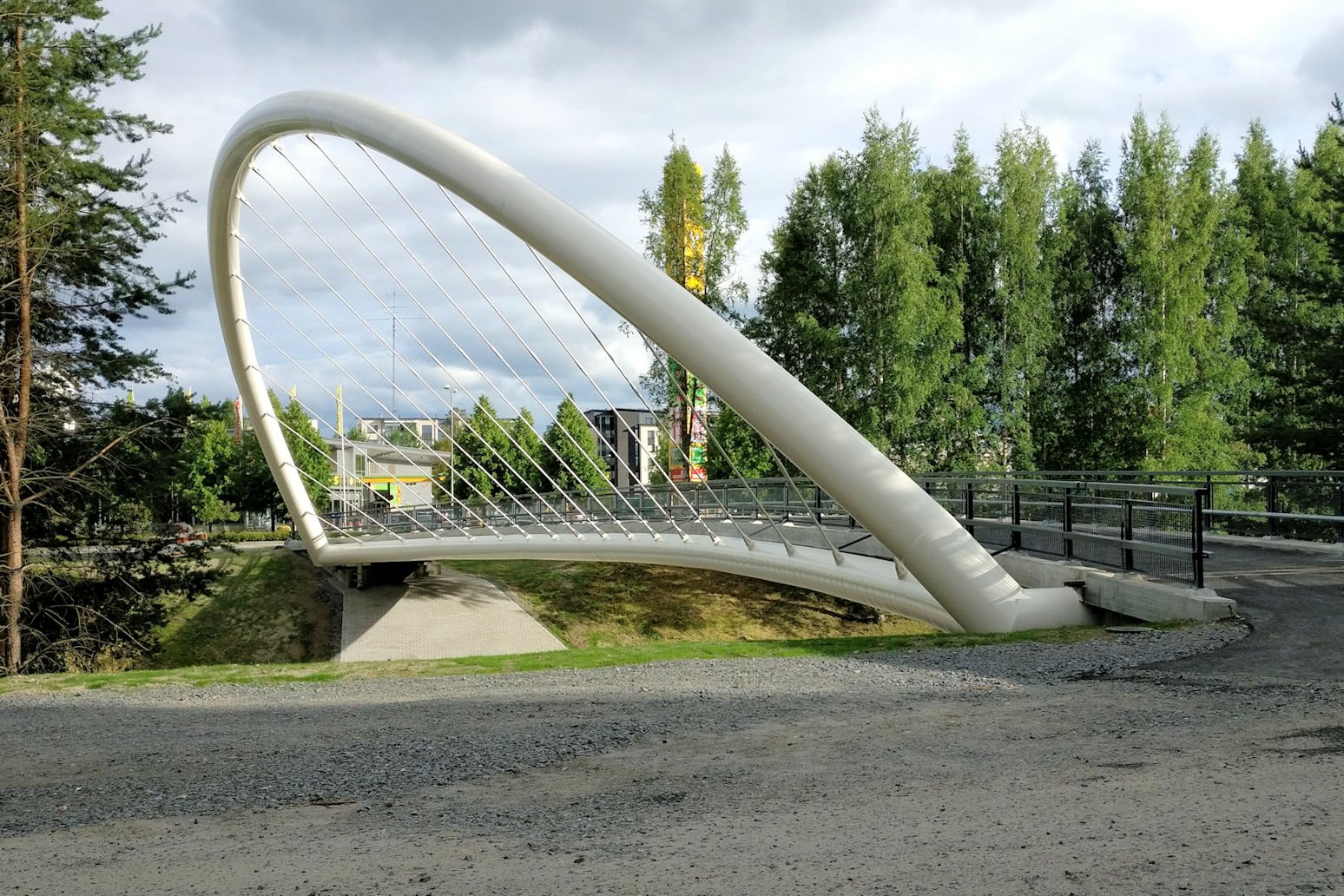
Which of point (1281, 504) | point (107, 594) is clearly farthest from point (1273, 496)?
point (107, 594)

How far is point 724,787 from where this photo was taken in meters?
4.58

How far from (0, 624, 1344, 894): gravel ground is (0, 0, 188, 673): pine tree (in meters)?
13.4

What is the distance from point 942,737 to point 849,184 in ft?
83.6

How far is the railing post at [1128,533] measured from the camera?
32.6 feet

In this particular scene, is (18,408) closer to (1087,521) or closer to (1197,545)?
(1087,521)

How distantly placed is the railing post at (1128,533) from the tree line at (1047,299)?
664 inches

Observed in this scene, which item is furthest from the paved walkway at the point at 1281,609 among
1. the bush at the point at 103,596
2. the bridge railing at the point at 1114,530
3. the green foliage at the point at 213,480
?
the green foliage at the point at 213,480

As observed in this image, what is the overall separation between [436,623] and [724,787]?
21.3 metres

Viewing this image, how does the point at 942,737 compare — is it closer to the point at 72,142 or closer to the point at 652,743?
the point at 652,743

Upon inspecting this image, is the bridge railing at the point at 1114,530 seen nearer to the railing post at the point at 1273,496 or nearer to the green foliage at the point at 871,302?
the railing post at the point at 1273,496

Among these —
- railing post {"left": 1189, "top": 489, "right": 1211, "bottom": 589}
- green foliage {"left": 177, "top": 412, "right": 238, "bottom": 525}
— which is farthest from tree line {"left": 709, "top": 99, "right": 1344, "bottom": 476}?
green foliage {"left": 177, "top": 412, "right": 238, "bottom": 525}

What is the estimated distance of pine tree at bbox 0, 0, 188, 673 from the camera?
18.5 m

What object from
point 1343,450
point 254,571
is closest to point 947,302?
point 1343,450

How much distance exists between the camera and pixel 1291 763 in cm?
431
